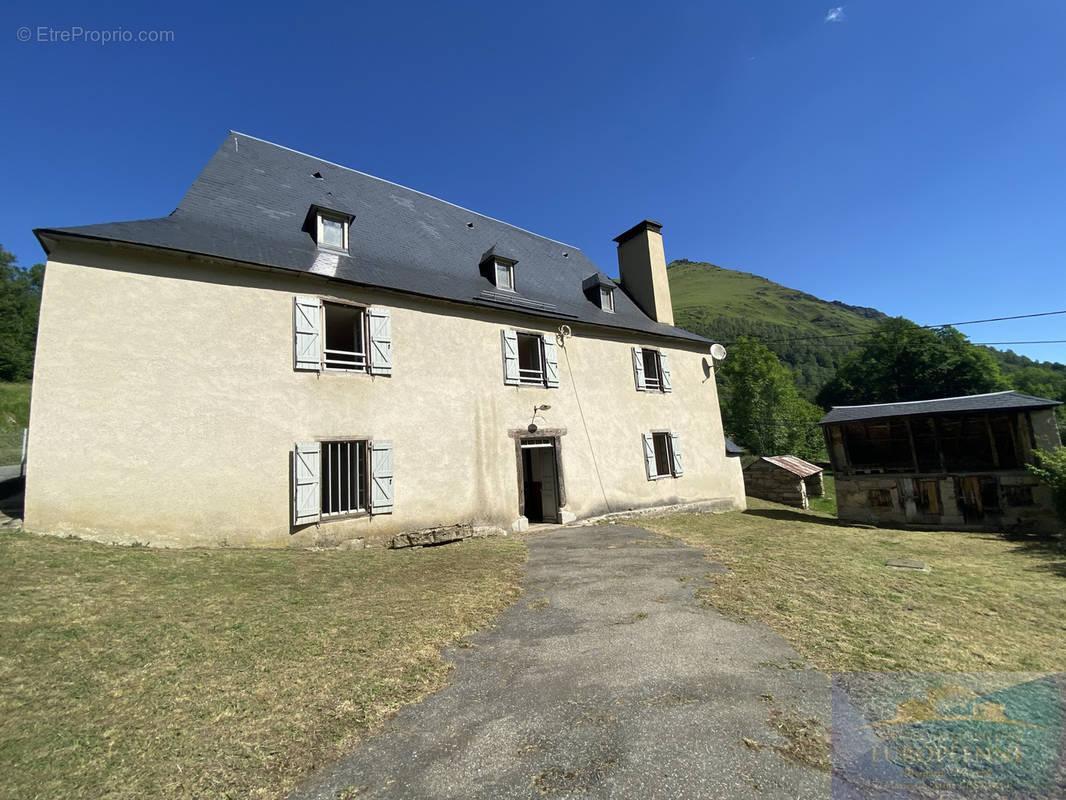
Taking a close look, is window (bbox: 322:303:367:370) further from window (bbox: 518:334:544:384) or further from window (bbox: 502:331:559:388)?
window (bbox: 518:334:544:384)

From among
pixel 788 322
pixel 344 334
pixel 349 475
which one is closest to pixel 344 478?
pixel 349 475

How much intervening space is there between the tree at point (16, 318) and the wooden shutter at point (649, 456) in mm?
40927

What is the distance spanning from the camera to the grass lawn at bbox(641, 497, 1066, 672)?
14.0ft

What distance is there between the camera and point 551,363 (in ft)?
41.7

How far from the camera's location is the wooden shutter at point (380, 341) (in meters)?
9.75

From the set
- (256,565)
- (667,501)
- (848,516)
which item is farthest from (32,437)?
(848,516)

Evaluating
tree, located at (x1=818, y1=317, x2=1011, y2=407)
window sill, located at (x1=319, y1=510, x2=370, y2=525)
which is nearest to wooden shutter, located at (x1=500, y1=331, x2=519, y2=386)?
window sill, located at (x1=319, y1=510, x2=370, y2=525)

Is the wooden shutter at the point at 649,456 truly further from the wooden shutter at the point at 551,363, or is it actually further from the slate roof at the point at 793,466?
the slate roof at the point at 793,466

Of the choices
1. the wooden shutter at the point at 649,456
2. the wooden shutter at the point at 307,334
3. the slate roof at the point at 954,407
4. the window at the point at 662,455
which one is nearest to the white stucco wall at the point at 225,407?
the wooden shutter at the point at 307,334

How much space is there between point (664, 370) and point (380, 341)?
9.54 metres

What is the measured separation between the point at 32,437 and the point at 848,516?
20584 millimetres

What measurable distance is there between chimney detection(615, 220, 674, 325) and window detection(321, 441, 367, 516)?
12036 mm

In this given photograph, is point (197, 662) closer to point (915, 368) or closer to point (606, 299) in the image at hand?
point (606, 299)

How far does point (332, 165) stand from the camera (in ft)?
44.8
